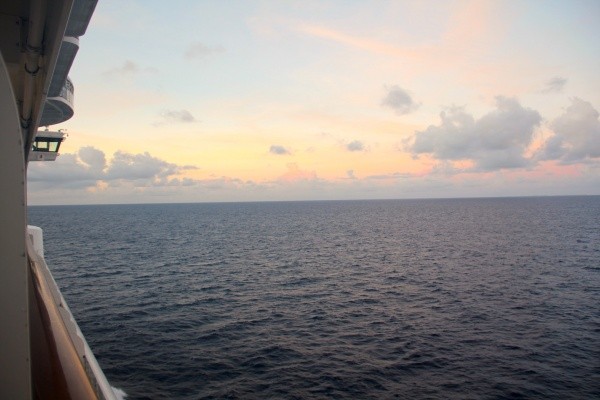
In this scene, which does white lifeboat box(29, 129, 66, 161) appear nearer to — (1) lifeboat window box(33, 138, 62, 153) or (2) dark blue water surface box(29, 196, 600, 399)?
(1) lifeboat window box(33, 138, 62, 153)

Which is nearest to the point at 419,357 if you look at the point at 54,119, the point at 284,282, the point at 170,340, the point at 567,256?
the point at 170,340

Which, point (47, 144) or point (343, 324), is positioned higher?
point (47, 144)

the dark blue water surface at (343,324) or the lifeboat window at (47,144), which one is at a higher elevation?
the lifeboat window at (47,144)

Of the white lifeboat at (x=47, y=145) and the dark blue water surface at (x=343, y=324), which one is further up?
the white lifeboat at (x=47, y=145)

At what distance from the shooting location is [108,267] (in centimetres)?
5484

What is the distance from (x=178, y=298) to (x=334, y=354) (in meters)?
19.1

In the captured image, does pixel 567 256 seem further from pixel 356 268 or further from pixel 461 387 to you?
pixel 461 387

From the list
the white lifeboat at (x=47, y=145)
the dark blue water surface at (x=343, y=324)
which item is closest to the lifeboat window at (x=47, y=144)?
the white lifeboat at (x=47, y=145)

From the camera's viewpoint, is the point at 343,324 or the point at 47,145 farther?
the point at 343,324

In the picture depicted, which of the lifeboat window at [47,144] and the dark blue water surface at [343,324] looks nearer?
the dark blue water surface at [343,324]

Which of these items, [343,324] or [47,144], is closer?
[47,144]

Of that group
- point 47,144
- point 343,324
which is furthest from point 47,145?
point 343,324

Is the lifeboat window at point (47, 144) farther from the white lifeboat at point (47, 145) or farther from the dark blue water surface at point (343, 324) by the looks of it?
the dark blue water surface at point (343, 324)

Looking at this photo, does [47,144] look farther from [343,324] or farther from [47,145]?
[343,324]
